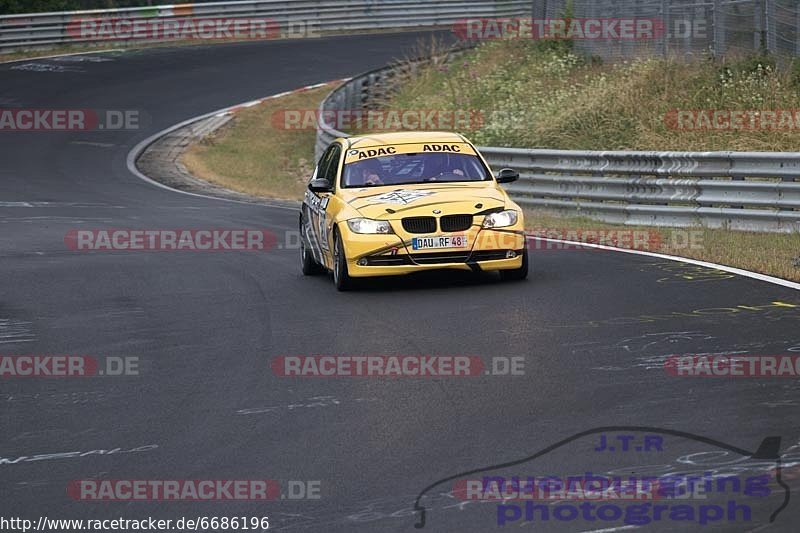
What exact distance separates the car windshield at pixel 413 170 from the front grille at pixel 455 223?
1118mm

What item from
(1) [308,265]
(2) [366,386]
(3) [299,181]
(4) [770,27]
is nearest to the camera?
(2) [366,386]

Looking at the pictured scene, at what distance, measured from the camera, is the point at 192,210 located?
23.6m

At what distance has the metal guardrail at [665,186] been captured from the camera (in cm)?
1612

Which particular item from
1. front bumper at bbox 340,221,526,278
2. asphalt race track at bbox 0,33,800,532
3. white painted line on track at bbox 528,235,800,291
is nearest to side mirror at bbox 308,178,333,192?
asphalt race track at bbox 0,33,800,532

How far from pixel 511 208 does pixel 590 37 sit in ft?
61.0

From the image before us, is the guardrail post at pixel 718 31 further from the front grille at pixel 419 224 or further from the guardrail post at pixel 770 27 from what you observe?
the front grille at pixel 419 224

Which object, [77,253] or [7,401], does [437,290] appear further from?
[77,253]

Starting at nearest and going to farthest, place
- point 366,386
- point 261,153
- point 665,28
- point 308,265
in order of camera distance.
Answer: point 366,386 → point 308,265 → point 665,28 → point 261,153

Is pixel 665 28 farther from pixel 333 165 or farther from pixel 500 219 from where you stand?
pixel 500 219

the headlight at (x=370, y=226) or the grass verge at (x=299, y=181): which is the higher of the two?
the headlight at (x=370, y=226)

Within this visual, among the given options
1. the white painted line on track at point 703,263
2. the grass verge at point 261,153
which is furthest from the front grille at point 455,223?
the grass verge at point 261,153

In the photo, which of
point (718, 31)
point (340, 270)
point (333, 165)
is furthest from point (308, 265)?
point (718, 31)

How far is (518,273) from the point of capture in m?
12.9

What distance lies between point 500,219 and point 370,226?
1228 mm
